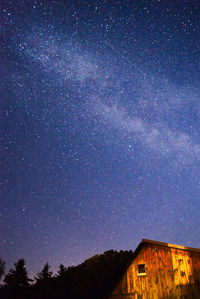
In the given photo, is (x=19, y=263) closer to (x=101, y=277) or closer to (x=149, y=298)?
(x=101, y=277)

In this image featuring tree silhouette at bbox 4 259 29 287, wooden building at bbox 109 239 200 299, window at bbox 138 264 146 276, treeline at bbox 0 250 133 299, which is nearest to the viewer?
wooden building at bbox 109 239 200 299

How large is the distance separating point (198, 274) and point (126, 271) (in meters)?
5.18

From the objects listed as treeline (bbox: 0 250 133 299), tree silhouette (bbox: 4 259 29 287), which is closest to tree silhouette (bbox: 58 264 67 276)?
treeline (bbox: 0 250 133 299)

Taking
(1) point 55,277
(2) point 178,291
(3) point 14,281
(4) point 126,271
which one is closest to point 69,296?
(1) point 55,277

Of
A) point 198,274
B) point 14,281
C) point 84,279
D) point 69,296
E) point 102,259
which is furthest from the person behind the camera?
point 14,281

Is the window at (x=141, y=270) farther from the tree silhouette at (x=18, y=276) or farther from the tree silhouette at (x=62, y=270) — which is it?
the tree silhouette at (x=18, y=276)

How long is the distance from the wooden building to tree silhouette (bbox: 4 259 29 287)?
135 feet

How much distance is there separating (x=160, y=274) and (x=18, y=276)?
4571 cm

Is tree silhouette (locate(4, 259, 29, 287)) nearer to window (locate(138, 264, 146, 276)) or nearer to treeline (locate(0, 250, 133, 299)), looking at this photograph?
treeline (locate(0, 250, 133, 299))

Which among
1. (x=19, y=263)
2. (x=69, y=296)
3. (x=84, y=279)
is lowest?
(x=69, y=296)

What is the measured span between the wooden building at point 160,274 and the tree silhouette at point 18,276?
41224 mm

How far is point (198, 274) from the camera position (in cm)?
1284

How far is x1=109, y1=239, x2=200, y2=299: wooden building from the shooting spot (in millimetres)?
13016

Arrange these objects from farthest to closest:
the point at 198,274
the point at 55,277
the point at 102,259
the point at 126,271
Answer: the point at 102,259
the point at 55,277
the point at 126,271
the point at 198,274
